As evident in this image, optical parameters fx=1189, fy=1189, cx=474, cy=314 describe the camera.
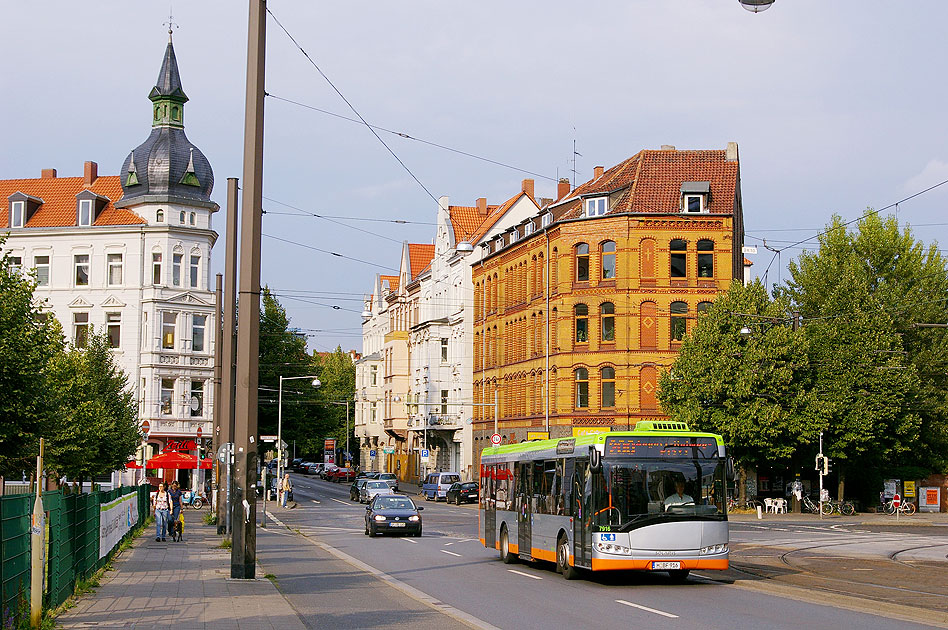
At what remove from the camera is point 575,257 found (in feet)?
216

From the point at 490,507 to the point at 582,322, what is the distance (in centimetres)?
3738

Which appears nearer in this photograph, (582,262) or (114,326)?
(582,262)

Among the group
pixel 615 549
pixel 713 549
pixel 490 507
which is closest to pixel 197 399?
pixel 490 507

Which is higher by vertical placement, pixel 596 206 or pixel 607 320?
pixel 596 206

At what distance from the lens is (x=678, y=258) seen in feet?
209

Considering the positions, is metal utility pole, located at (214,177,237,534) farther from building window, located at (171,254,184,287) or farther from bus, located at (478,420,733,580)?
building window, located at (171,254,184,287)

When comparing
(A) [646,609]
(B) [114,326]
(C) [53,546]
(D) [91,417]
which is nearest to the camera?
(C) [53,546]

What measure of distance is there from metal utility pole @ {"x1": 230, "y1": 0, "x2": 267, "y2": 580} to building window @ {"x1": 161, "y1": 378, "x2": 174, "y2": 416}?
165 ft

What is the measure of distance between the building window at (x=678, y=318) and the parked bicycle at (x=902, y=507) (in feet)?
44.2

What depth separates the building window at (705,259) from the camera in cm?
6331

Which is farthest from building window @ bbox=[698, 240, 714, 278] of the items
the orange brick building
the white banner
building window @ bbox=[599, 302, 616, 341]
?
the white banner

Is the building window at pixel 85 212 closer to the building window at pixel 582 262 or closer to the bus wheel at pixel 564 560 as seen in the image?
the building window at pixel 582 262

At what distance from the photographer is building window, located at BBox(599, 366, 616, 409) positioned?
63806mm

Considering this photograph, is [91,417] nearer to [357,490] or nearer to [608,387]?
[608,387]
